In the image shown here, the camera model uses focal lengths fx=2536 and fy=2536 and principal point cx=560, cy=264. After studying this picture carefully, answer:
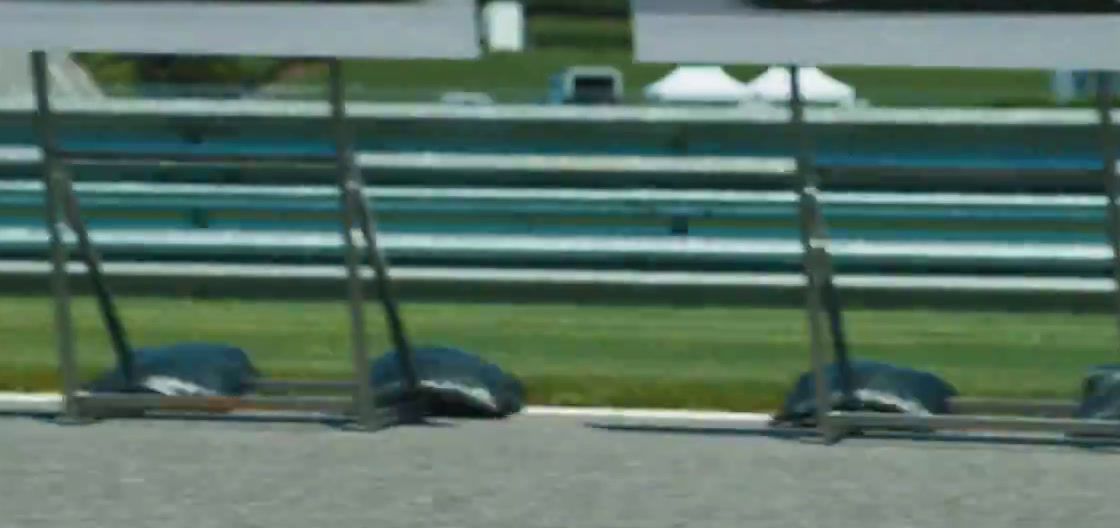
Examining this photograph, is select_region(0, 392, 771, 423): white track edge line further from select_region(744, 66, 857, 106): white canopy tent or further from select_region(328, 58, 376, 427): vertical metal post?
select_region(744, 66, 857, 106): white canopy tent

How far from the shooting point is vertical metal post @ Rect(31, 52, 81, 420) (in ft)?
31.1

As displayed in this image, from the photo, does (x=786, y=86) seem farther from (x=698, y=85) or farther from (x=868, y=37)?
(x=868, y=37)

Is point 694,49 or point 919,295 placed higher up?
point 694,49

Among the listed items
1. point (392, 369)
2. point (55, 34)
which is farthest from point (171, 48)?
point (392, 369)

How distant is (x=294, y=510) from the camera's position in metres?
7.84

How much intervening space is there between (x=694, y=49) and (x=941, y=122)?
1.99m

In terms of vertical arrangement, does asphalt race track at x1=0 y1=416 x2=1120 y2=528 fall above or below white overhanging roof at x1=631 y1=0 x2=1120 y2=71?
below

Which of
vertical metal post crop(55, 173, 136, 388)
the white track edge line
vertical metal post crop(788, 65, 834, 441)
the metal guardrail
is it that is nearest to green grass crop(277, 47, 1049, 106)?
the metal guardrail

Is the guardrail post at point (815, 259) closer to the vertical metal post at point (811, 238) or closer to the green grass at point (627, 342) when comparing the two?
the vertical metal post at point (811, 238)

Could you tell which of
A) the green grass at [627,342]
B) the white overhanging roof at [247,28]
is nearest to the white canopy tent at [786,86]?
the green grass at [627,342]

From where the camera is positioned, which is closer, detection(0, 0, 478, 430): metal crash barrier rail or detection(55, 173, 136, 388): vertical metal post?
detection(0, 0, 478, 430): metal crash barrier rail

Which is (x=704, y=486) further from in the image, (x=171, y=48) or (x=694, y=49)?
(x=171, y=48)

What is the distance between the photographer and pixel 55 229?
9.65 metres

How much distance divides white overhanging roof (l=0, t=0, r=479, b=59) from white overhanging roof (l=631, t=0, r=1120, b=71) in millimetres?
698
